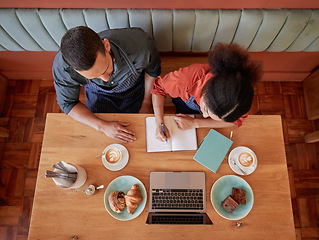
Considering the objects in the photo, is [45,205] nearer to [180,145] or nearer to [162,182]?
[162,182]

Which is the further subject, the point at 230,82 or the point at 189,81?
the point at 189,81

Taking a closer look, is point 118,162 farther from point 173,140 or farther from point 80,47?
point 80,47

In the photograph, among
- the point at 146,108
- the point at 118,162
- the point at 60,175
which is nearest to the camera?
the point at 60,175

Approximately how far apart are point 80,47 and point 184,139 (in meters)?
0.62

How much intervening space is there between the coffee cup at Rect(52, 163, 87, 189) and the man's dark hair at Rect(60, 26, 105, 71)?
0.44 m

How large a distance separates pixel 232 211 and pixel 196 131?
0.39 meters

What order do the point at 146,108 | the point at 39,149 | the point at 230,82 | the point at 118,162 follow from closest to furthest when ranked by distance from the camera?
the point at 230,82 → the point at 118,162 → the point at 146,108 → the point at 39,149

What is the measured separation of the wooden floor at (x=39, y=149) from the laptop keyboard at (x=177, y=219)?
44.7 inches

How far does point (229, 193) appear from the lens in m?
0.99

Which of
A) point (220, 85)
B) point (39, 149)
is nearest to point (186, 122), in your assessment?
point (220, 85)

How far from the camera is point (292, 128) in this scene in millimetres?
1844

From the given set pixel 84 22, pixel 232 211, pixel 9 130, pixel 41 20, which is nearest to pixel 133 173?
pixel 232 211

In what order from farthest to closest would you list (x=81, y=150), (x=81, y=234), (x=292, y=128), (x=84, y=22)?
(x=292, y=128) → (x=84, y=22) → (x=81, y=150) → (x=81, y=234)

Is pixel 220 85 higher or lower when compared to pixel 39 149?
higher
